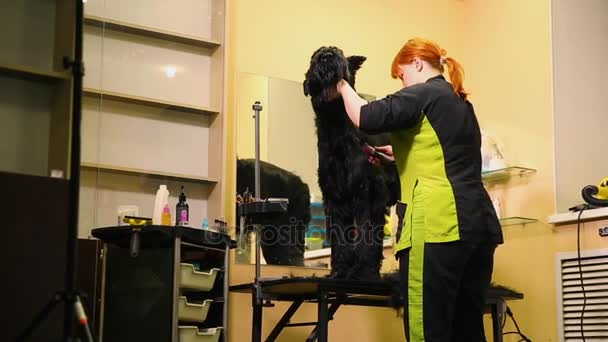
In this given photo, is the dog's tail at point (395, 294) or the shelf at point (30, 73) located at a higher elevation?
the shelf at point (30, 73)

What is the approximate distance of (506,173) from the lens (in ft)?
13.8

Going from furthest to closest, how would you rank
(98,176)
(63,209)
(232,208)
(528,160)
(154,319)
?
(528,160)
(232,208)
(98,176)
(154,319)
(63,209)

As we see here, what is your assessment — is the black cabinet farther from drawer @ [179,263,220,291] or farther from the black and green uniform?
the black and green uniform

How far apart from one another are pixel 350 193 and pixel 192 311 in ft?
2.41

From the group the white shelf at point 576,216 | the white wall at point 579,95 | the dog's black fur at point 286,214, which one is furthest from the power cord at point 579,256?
the dog's black fur at point 286,214

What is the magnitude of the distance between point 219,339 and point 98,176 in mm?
824

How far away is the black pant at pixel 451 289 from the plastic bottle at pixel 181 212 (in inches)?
46.7

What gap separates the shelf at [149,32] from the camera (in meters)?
3.47

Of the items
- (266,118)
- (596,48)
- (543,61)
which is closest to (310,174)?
(266,118)

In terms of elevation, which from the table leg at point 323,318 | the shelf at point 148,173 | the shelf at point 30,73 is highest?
the shelf at point 30,73

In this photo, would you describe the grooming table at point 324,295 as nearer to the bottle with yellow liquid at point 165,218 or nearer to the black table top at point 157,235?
the black table top at point 157,235

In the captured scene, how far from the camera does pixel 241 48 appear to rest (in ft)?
12.8

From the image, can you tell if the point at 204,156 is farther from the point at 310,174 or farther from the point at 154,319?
the point at 154,319

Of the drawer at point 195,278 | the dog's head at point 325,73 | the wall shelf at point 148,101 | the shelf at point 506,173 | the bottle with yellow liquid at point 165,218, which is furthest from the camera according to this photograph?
the shelf at point 506,173
